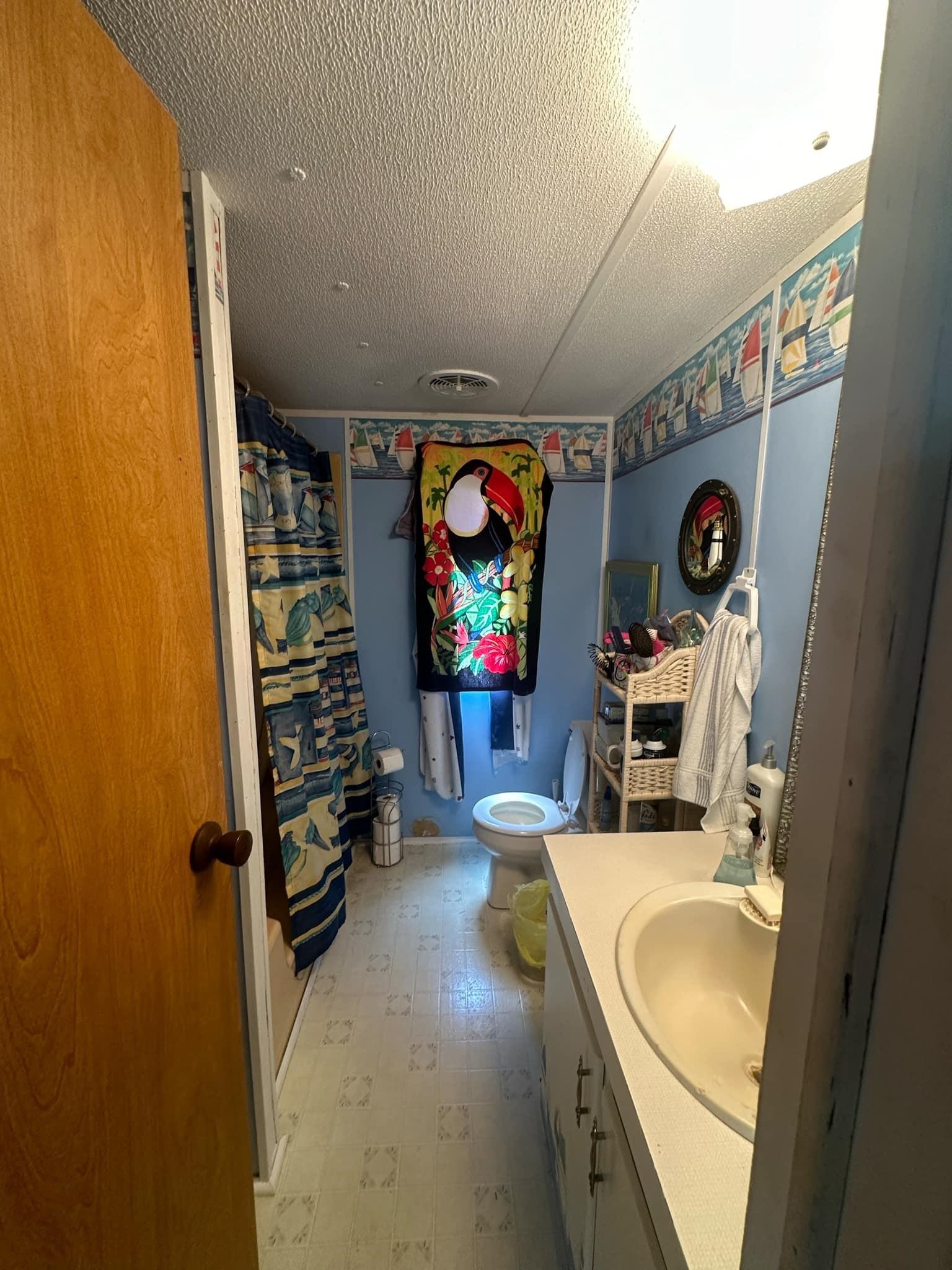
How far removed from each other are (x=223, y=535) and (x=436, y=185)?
2.59 feet

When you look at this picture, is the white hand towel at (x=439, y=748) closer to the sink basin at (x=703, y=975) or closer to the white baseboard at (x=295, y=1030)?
the white baseboard at (x=295, y=1030)

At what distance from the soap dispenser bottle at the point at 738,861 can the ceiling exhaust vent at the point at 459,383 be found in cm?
171

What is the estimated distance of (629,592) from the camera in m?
Answer: 2.14

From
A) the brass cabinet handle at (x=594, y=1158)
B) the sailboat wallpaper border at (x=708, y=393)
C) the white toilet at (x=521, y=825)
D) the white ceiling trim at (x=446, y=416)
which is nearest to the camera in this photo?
the brass cabinet handle at (x=594, y=1158)

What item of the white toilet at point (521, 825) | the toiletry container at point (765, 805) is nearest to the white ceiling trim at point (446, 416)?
the white toilet at point (521, 825)

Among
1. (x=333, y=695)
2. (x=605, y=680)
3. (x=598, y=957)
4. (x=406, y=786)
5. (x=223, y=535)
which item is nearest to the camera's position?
(x=598, y=957)

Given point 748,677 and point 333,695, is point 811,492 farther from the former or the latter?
point 333,695

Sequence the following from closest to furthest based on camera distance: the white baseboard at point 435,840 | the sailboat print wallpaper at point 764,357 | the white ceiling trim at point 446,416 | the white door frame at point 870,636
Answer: the white door frame at point 870,636, the sailboat print wallpaper at point 764,357, the white ceiling trim at point 446,416, the white baseboard at point 435,840

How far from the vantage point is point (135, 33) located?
66 cm

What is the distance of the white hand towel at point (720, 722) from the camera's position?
4.15ft

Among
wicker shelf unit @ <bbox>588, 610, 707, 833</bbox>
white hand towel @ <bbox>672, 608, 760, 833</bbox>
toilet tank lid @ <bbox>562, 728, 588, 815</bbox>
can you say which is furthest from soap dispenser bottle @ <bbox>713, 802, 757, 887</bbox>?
toilet tank lid @ <bbox>562, 728, 588, 815</bbox>

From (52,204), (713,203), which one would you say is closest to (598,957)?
(52,204)

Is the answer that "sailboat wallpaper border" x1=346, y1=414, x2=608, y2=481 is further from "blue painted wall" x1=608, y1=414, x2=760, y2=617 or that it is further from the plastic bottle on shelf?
the plastic bottle on shelf

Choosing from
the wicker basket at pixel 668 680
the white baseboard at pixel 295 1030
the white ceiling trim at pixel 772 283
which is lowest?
the white baseboard at pixel 295 1030
